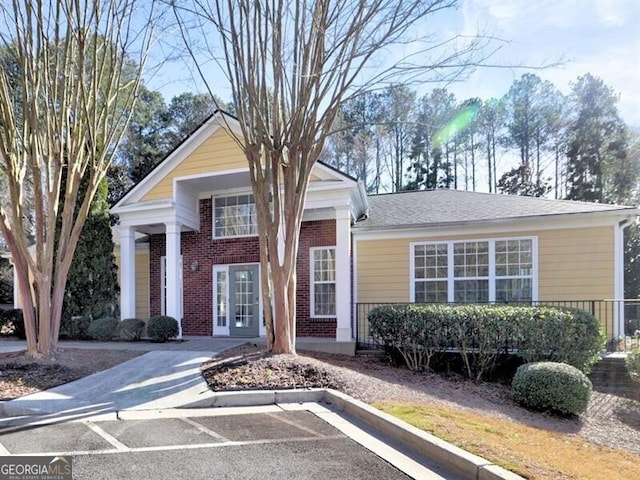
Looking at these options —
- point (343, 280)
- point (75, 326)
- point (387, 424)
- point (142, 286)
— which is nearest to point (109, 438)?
point (387, 424)

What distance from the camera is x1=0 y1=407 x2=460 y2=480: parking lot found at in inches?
157

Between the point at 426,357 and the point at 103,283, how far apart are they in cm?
1007

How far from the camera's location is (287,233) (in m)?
8.47

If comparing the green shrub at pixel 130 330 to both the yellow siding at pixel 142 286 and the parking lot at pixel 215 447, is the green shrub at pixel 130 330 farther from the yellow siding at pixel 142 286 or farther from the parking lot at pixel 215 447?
the parking lot at pixel 215 447

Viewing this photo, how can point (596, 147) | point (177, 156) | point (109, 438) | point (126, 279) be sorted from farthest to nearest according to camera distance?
point (596, 147) < point (126, 279) < point (177, 156) < point (109, 438)

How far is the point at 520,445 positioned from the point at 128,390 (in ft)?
18.4

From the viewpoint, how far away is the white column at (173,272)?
12.5m

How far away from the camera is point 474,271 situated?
11594 mm

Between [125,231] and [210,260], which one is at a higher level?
[125,231]

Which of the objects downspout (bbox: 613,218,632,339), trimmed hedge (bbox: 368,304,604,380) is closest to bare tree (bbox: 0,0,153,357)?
trimmed hedge (bbox: 368,304,604,380)

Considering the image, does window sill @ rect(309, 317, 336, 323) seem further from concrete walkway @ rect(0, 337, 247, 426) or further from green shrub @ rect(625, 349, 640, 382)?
green shrub @ rect(625, 349, 640, 382)

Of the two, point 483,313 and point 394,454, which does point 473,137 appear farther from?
point 394,454

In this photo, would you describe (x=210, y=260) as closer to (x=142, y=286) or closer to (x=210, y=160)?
(x=142, y=286)

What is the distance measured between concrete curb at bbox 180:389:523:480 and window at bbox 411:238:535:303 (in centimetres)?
610
